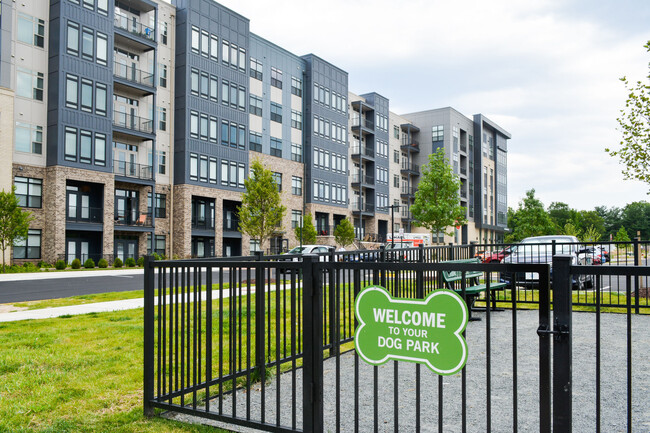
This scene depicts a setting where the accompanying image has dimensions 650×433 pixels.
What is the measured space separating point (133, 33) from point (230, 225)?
1764 centimetres

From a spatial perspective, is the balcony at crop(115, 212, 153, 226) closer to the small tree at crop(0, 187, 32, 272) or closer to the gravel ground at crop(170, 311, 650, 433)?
the small tree at crop(0, 187, 32, 272)

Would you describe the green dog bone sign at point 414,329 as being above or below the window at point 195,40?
below

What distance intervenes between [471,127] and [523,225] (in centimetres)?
2265

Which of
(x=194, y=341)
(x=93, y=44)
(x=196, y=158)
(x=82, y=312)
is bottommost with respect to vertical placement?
(x=82, y=312)

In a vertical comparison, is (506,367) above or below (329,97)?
below

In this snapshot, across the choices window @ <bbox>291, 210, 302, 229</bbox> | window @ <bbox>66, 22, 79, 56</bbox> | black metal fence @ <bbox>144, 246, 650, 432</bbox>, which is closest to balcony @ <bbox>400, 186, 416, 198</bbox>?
window @ <bbox>291, 210, 302, 229</bbox>

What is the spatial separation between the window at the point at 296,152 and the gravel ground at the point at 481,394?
151ft

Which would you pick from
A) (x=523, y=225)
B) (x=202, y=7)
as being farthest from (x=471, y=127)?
(x=202, y=7)

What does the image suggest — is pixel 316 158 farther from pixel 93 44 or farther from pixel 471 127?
pixel 471 127

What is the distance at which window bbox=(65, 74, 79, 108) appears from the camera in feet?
107

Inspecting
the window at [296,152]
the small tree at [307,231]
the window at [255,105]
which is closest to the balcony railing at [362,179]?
the window at [296,152]

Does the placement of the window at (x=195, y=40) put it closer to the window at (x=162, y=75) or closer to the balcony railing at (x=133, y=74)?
the window at (x=162, y=75)

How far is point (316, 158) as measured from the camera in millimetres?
54469

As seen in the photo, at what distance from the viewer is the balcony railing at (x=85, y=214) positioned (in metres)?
33.7
